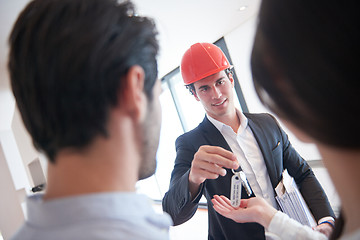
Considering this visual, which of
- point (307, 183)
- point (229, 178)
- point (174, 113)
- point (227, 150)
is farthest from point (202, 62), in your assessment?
point (174, 113)

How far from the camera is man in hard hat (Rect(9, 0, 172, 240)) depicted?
52cm

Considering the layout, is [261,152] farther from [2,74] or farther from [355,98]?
[2,74]

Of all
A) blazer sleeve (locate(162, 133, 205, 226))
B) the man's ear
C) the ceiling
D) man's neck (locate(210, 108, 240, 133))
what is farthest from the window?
the man's ear

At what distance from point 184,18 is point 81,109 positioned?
3.37 m

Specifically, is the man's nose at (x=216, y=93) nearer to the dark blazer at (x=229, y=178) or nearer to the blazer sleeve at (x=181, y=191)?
the dark blazer at (x=229, y=178)

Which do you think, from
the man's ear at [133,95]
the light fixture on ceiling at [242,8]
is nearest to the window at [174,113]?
the light fixture on ceiling at [242,8]

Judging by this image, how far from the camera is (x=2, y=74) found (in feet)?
14.0

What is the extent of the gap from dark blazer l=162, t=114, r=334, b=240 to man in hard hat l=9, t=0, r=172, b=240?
82 centimetres

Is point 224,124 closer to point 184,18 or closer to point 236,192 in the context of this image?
point 236,192

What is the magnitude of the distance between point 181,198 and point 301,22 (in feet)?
3.68

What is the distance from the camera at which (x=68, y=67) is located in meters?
0.55

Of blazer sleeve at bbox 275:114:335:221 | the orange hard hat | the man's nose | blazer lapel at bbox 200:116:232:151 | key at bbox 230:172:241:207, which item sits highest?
the orange hard hat

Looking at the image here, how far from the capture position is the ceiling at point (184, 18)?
2.92 m

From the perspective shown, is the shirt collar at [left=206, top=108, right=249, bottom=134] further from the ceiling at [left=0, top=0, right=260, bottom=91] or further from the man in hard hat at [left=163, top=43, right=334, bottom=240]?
the ceiling at [left=0, top=0, right=260, bottom=91]
